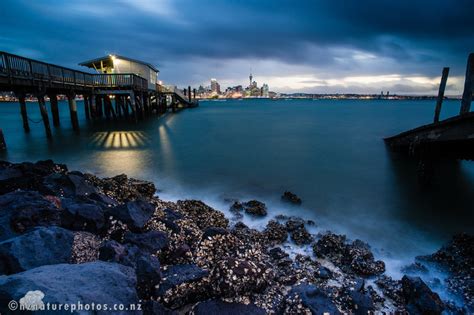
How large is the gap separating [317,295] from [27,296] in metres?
3.31

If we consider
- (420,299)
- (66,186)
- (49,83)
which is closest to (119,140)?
(49,83)

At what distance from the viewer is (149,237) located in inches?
165

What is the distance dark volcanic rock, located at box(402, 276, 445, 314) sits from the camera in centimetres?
363

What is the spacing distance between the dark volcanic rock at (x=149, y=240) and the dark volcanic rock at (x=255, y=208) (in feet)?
10.7

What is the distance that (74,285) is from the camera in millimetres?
2320

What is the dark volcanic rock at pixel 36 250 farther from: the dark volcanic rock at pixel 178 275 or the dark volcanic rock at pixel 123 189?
the dark volcanic rock at pixel 123 189

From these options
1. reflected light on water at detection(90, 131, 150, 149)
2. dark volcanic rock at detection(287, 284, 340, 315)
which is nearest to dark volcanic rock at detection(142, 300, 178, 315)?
dark volcanic rock at detection(287, 284, 340, 315)

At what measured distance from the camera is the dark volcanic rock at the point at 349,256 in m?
4.63

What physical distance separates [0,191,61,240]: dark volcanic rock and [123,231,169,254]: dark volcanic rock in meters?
1.30

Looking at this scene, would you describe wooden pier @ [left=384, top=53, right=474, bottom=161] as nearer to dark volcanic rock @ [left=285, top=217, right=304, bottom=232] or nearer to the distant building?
dark volcanic rock @ [left=285, top=217, right=304, bottom=232]

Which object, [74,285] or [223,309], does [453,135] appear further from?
[74,285]

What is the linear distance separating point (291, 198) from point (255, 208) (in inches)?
61.8

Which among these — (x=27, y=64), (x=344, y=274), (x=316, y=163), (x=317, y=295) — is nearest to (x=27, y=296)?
(x=317, y=295)

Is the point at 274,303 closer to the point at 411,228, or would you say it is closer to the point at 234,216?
the point at 234,216
